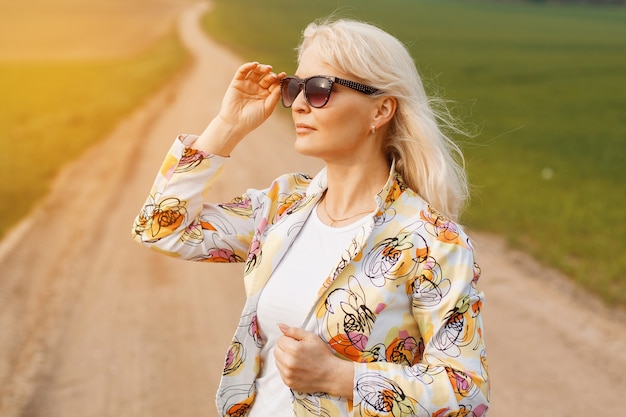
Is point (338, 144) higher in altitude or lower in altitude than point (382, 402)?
higher

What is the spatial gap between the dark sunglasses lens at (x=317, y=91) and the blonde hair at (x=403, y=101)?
2.7 inches

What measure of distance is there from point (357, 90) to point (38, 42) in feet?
96.8

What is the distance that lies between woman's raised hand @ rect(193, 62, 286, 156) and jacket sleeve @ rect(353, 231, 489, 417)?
95cm

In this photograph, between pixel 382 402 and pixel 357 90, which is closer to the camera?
pixel 382 402

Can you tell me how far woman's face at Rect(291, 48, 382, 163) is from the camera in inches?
96.0

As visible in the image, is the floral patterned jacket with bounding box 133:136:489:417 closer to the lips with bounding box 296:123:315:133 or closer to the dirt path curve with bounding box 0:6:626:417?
the lips with bounding box 296:123:315:133

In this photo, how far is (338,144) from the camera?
98.0 inches

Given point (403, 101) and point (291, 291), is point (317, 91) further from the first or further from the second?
point (291, 291)

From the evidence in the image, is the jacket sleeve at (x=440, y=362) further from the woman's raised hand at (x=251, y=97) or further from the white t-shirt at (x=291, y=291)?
the woman's raised hand at (x=251, y=97)

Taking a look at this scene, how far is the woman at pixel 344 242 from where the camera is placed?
218 cm

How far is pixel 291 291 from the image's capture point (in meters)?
2.40

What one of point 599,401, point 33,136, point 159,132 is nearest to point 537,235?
point 599,401

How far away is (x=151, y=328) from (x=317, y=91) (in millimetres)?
4384

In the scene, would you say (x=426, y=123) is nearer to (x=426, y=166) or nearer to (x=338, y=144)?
(x=426, y=166)
